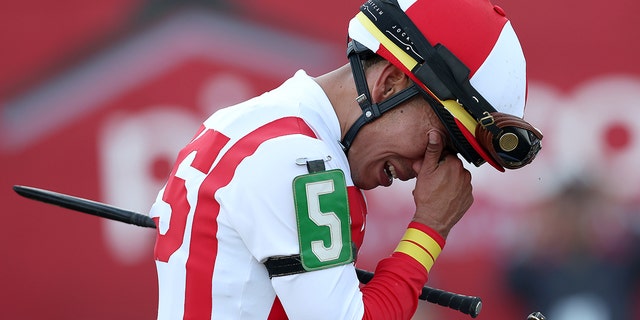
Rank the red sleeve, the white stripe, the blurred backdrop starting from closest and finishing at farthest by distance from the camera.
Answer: the red sleeve < the white stripe < the blurred backdrop

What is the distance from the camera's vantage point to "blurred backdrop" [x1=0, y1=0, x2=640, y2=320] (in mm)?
4246

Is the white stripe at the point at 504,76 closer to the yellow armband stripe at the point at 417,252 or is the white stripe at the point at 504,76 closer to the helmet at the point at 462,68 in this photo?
the helmet at the point at 462,68

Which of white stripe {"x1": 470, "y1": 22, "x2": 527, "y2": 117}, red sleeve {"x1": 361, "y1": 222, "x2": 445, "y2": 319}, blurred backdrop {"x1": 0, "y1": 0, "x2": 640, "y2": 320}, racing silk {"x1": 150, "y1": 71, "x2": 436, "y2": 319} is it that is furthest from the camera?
blurred backdrop {"x1": 0, "y1": 0, "x2": 640, "y2": 320}

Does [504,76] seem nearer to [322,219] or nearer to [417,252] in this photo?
[417,252]

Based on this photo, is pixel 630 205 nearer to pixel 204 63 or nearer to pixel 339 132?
pixel 204 63

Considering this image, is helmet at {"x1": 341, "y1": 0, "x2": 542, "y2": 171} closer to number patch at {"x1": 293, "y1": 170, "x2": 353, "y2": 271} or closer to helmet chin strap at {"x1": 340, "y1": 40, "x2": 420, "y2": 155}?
helmet chin strap at {"x1": 340, "y1": 40, "x2": 420, "y2": 155}

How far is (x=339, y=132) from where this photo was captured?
7.50ft

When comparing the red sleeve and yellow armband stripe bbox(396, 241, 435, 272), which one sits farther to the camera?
yellow armband stripe bbox(396, 241, 435, 272)

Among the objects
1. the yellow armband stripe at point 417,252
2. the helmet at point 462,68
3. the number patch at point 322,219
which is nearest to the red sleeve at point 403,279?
Answer: the yellow armband stripe at point 417,252

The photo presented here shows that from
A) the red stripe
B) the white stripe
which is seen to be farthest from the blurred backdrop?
the red stripe

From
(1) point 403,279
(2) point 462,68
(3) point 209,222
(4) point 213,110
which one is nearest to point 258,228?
(3) point 209,222

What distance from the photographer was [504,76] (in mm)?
2225

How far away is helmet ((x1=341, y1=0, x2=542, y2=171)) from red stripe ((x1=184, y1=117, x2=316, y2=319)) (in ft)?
1.00

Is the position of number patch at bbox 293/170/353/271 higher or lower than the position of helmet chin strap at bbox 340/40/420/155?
lower
